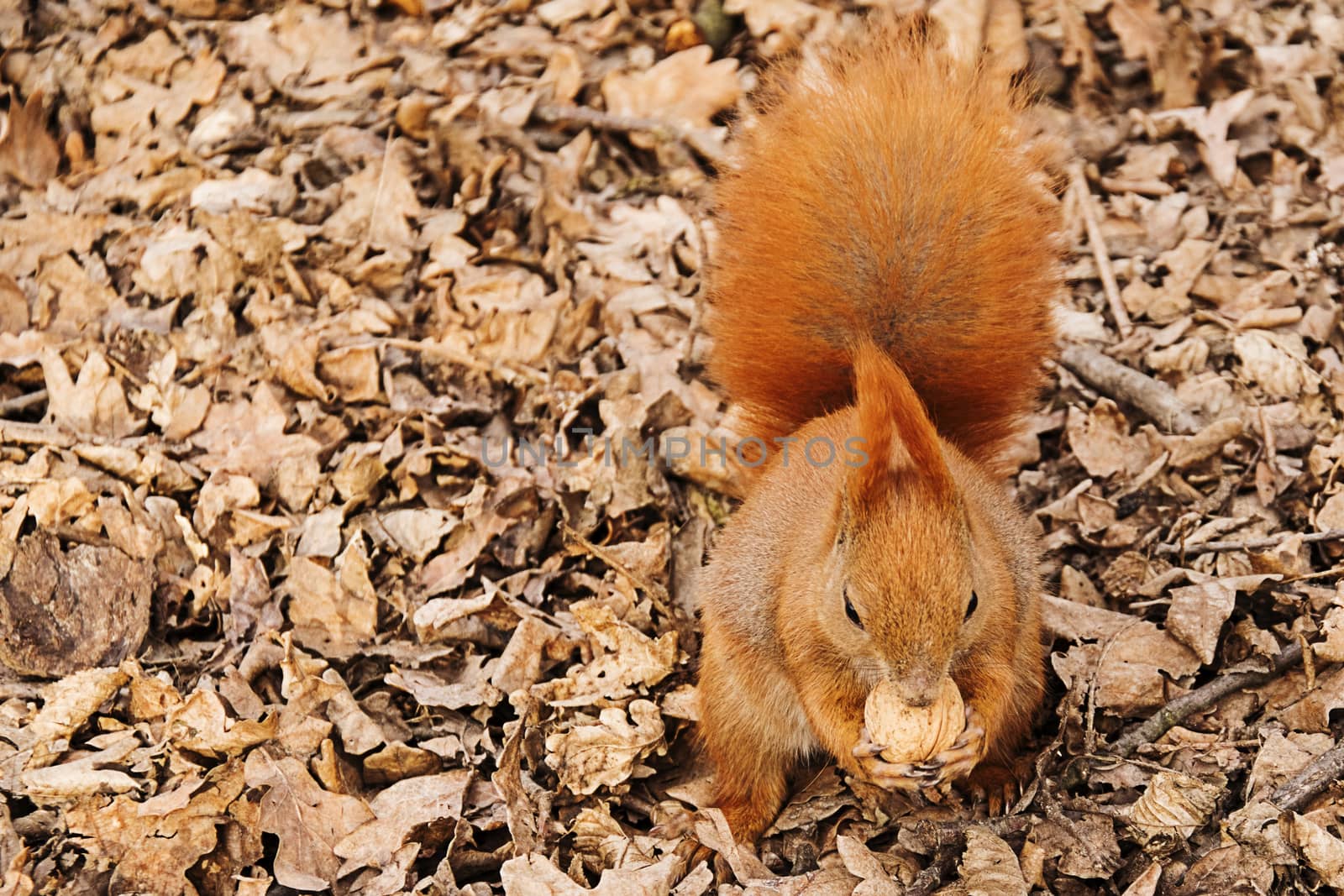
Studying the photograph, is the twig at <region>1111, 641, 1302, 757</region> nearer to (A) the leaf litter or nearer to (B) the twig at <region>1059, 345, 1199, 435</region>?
(A) the leaf litter

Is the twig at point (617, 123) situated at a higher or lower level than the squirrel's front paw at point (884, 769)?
higher

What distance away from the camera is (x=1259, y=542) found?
297 centimetres

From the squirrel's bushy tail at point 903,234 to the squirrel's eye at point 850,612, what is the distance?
0.61 m

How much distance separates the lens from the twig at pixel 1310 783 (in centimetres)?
233

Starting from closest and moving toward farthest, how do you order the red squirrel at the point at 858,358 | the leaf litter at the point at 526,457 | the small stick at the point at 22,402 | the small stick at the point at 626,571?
the red squirrel at the point at 858,358 → the leaf litter at the point at 526,457 → the small stick at the point at 626,571 → the small stick at the point at 22,402

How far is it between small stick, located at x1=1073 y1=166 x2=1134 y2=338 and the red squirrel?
1.00 meters

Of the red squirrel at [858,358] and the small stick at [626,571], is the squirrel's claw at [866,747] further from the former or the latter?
the small stick at [626,571]

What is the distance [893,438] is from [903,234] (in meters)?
0.58

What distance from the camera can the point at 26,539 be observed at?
10.1 feet

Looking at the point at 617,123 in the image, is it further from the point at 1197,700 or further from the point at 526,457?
the point at 1197,700

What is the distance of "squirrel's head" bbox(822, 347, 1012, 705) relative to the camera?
2240mm

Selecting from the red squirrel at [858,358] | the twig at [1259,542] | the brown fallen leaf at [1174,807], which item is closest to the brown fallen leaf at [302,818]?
the red squirrel at [858,358]

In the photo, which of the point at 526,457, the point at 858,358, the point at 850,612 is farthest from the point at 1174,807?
the point at 526,457

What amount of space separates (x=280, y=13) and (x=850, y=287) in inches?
116
